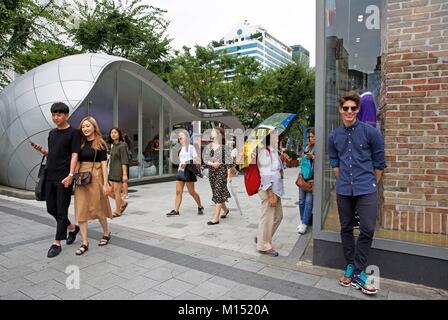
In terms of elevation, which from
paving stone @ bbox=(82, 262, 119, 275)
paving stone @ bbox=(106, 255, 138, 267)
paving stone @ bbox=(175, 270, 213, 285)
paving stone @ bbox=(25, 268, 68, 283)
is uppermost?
paving stone @ bbox=(106, 255, 138, 267)

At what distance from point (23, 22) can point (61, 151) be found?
350 inches

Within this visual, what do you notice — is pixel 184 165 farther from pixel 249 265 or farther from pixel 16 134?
pixel 16 134

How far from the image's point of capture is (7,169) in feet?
31.0

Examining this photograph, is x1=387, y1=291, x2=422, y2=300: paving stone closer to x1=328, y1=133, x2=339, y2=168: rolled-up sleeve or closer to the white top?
x1=328, y1=133, x2=339, y2=168: rolled-up sleeve

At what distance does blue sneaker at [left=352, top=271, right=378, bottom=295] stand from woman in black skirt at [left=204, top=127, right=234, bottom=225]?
9.84 ft

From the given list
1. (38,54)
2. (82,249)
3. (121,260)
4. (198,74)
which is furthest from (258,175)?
(198,74)

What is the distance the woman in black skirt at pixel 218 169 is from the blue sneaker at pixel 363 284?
3.00m

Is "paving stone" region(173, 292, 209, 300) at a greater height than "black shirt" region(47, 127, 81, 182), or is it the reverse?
"black shirt" region(47, 127, 81, 182)

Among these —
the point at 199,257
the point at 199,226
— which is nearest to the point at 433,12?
the point at 199,257

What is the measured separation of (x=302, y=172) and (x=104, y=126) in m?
9.96

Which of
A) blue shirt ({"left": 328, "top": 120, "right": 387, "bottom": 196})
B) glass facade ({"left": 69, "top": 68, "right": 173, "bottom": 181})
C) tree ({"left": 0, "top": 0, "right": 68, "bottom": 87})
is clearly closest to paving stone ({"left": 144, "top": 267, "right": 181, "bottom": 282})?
blue shirt ({"left": 328, "top": 120, "right": 387, "bottom": 196})

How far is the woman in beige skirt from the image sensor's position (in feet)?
14.2

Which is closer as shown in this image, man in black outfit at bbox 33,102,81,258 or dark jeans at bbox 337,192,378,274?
dark jeans at bbox 337,192,378,274
